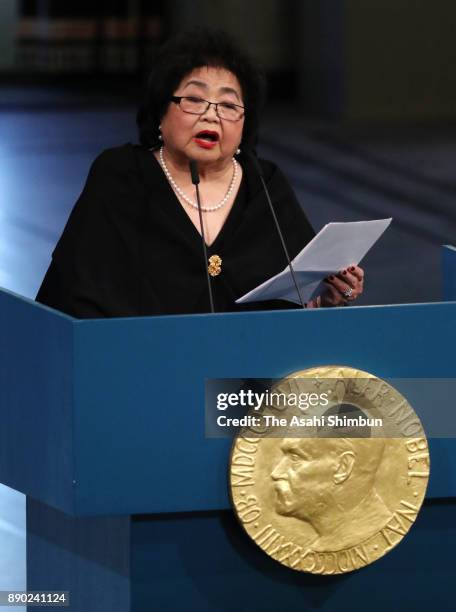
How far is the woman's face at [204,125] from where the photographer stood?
3.53 m

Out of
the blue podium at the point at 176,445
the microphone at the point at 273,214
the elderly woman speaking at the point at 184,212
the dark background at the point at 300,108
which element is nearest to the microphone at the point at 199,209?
the elderly woman speaking at the point at 184,212

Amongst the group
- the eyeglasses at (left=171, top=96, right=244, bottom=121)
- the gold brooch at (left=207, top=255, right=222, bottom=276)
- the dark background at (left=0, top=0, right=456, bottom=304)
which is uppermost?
the dark background at (left=0, top=0, right=456, bottom=304)

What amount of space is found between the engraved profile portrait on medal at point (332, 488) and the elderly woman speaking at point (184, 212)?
557mm

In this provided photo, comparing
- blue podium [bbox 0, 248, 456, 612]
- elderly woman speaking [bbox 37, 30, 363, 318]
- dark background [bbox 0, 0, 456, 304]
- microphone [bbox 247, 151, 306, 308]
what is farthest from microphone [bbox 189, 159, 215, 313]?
dark background [bbox 0, 0, 456, 304]

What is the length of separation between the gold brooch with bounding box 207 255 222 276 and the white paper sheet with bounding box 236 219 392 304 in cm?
22

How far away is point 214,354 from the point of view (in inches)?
113

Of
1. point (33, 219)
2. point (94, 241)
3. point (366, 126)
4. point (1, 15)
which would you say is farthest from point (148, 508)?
point (1, 15)

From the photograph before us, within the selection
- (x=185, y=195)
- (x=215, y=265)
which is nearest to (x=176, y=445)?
(x=215, y=265)

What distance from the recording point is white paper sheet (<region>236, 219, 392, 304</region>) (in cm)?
321

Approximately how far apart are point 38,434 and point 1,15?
11706mm

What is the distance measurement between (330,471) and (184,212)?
0.85m

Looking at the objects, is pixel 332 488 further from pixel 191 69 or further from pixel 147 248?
pixel 191 69

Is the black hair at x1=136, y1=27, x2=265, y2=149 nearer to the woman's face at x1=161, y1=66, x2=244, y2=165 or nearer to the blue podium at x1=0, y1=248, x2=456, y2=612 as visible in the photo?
the woman's face at x1=161, y1=66, x2=244, y2=165

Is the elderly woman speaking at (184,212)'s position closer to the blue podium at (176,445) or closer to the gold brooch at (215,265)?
the gold brooch at (215,265)
